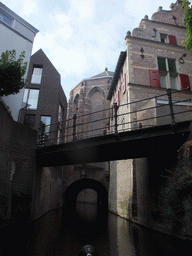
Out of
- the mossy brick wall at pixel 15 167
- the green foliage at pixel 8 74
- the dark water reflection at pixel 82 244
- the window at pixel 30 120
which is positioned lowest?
the dark water reflection at pixel 82 244

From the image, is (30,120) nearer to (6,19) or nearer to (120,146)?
(6,19)

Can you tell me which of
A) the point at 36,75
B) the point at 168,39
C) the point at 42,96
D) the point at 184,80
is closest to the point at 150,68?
the point at 184,80

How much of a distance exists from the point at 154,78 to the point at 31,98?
12646mm

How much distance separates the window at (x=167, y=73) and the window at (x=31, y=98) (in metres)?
12.6

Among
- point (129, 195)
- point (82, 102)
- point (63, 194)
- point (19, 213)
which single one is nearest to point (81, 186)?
point (63, 194)

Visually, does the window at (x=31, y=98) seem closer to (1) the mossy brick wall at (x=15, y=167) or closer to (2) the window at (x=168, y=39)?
(1) the mossy brick wall at (x=15, y=167)

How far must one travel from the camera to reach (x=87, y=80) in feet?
123

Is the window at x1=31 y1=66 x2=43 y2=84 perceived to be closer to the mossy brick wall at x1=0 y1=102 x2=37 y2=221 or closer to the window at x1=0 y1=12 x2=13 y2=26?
the window at x1=0 y1=12 x2=13 y2=26

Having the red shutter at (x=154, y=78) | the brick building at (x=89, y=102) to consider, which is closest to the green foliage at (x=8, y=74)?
the red shutter at (x=154, y=78)

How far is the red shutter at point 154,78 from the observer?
14.9 m

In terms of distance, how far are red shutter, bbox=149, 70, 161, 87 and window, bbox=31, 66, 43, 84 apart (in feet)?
40.4

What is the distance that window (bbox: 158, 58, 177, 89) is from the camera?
15.5m

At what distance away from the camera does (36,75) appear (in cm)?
2200

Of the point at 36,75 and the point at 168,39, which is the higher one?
the point at 168,39
